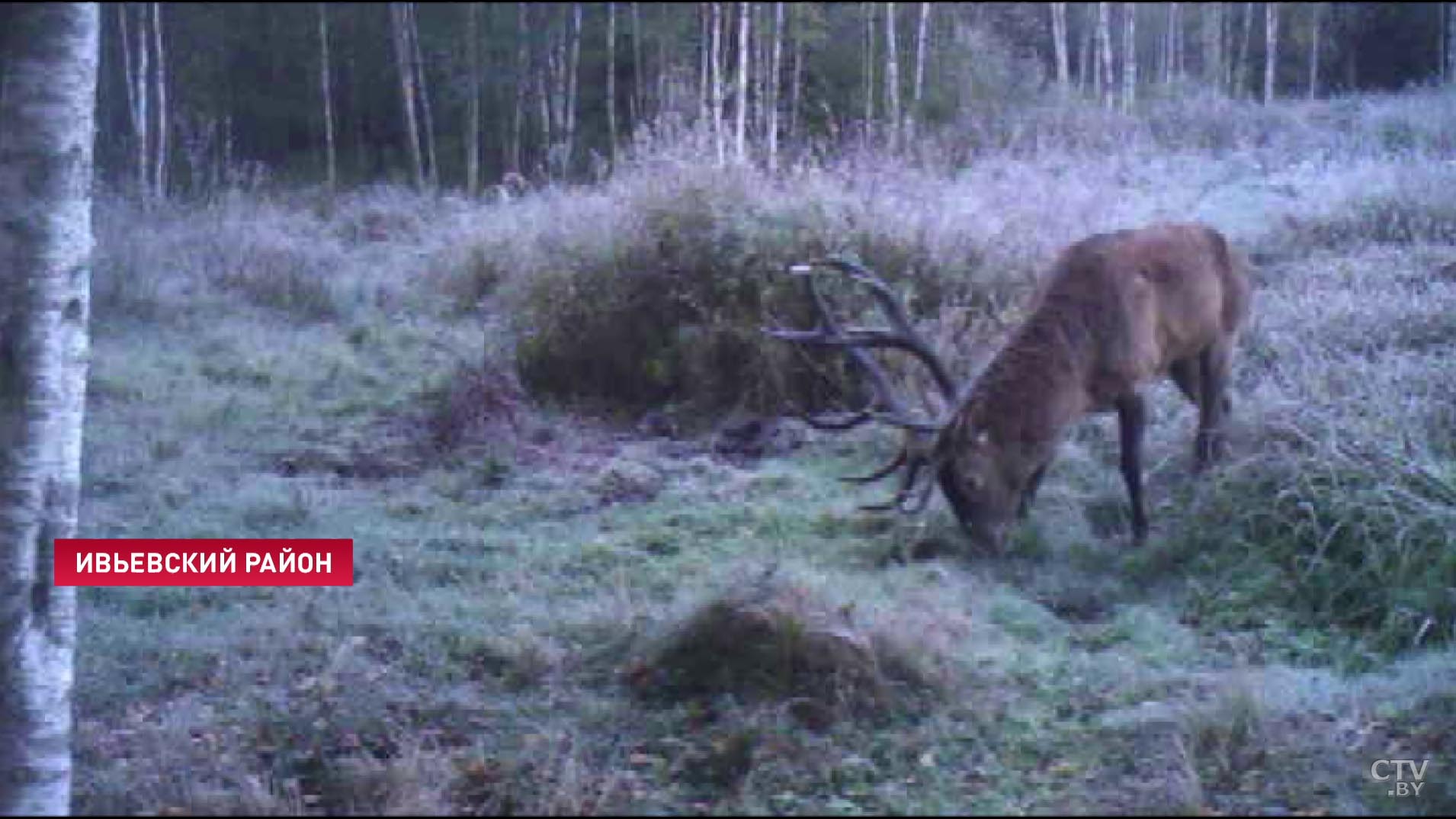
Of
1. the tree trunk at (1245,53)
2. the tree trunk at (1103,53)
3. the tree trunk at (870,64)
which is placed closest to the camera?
the tree trunk at (870,64)

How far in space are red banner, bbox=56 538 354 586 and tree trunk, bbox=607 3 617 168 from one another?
16.4 metres

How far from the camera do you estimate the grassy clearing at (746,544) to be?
5.62 metres

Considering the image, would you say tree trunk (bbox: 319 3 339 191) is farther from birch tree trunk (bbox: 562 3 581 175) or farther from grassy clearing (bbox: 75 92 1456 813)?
grassy clearing (bbox: 75 92 1456 813)

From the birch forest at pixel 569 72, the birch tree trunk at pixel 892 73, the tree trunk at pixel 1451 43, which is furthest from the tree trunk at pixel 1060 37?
the tree trunk at pixel 1451 43

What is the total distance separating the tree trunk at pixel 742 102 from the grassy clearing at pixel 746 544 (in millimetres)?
1027

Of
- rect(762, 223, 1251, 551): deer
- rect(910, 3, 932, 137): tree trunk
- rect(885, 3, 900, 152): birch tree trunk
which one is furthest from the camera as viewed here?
rect(910, 3, 932, 137): tree trunk

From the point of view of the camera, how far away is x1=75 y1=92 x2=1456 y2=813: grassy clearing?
221 inches

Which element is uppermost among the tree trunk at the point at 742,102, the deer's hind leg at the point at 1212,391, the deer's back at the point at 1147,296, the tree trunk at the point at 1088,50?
the tree trunk at the point at 1088,50

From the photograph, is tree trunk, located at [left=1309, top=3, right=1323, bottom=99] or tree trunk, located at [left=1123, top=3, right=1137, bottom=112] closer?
tree trunk, located at [left=1309, top=3, right=1323, bottom=99]

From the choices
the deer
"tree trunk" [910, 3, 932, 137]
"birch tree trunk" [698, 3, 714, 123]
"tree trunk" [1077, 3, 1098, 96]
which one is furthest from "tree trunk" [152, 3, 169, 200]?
"tree trunk" [1077, 3, 1098, 96]

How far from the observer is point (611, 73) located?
2550cm

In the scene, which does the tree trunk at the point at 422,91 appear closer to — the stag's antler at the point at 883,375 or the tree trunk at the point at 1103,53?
the tree trunk at the point at 1103,53

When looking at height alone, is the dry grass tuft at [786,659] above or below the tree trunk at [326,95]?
below

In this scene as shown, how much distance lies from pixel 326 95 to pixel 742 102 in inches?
481
